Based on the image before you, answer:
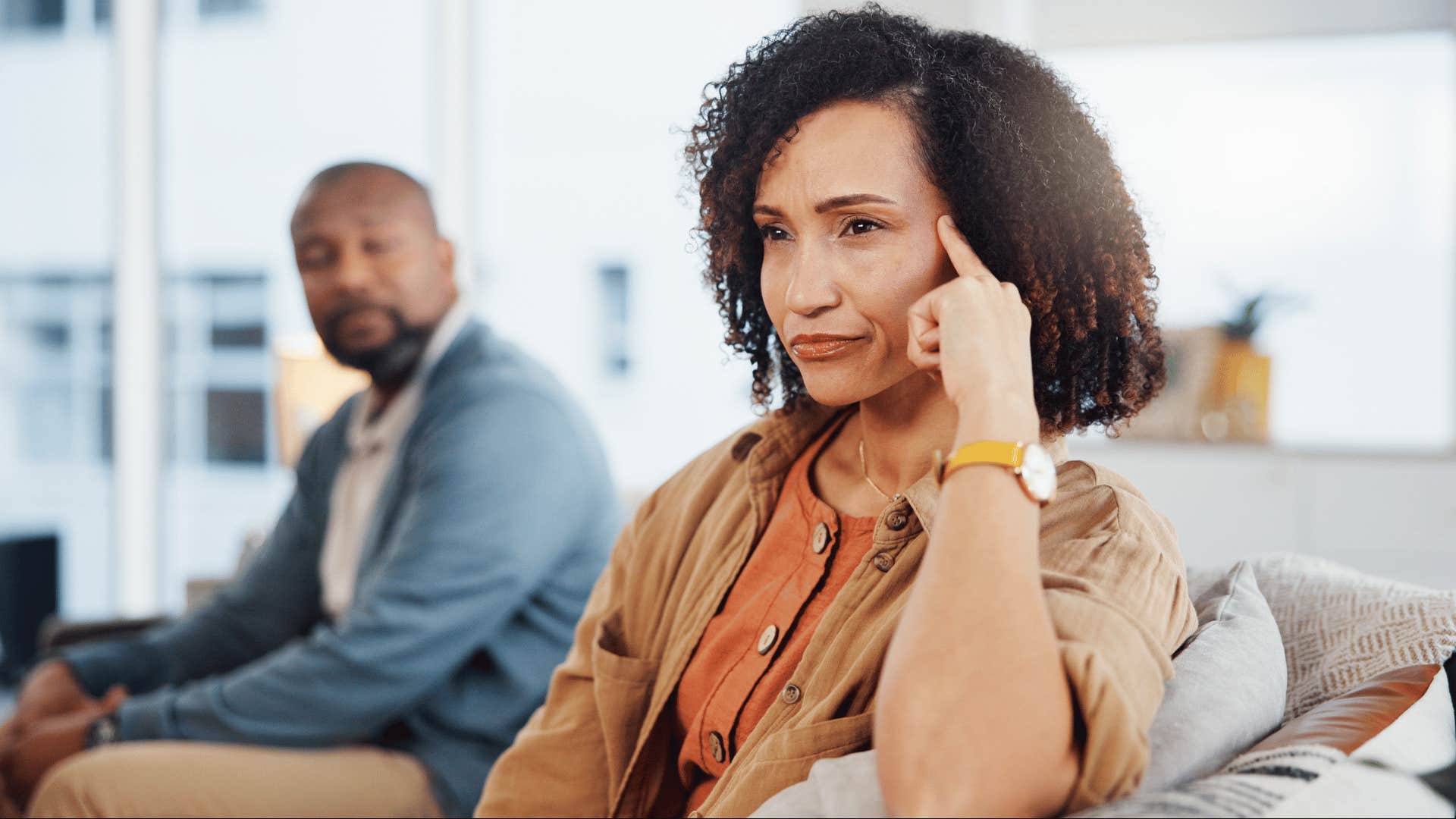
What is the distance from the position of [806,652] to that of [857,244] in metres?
0.38

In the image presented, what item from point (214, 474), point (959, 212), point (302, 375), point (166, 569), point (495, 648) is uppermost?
point (959, 212)

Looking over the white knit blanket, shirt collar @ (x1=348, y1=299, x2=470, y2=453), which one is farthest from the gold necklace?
shirt collar @ (x1=348, y1=299, x2=470, y2=453)

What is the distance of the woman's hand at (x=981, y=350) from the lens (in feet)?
3.04

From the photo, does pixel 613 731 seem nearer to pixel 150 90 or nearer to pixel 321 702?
pixel 321 702

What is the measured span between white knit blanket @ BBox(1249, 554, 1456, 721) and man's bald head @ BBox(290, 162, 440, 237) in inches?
60.5

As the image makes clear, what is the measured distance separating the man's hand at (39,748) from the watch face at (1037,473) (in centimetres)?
162

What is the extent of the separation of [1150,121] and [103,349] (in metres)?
3.99

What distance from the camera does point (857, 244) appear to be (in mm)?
1110

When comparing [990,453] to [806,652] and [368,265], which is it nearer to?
[806,652]

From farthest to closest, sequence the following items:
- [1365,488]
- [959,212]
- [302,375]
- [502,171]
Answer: [502,171] → [1365,488] → [302,375] → [959,212]

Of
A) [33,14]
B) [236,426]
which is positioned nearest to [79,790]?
[236,426]

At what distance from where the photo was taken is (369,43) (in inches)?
187

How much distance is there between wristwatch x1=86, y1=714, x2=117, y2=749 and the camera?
6.05 feet

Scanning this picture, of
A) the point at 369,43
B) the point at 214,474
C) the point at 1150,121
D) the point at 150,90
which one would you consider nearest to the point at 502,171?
the point at 369,43
